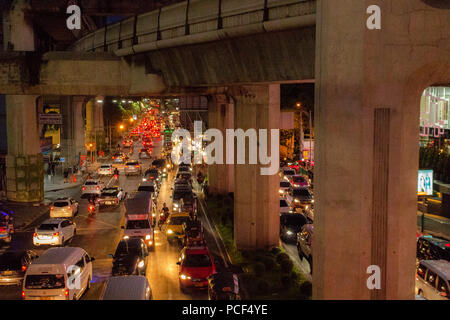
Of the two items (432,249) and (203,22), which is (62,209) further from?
(432,249)

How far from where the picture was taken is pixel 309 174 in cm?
5341

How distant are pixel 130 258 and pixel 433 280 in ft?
34.9

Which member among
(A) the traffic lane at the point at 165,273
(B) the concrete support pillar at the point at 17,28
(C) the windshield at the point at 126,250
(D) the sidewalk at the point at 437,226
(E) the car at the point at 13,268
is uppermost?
(B) the concrete support pillar at the point at 17,28

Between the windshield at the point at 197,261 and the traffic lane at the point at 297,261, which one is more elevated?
the windshield at the point at 197,261

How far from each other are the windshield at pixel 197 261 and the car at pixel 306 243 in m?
4.90

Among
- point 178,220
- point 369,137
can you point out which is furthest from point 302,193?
point 369,137

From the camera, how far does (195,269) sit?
1866 centimetres

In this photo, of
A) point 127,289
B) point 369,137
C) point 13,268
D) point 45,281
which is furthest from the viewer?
point 13,268

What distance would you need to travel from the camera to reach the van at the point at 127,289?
1380 centimetres

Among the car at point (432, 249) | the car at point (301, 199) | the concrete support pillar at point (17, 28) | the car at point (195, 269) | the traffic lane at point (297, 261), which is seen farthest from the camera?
the concrete support pillar at point (17, 28)

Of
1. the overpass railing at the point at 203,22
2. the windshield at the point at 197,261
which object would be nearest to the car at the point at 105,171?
the overpass railing at the point at 203,22

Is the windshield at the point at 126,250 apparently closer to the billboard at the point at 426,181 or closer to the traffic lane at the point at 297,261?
the traffic lane at the point at 297,261

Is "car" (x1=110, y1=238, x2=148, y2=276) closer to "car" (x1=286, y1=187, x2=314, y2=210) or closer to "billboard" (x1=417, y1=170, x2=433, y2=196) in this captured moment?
"car" (x1=286, y1=187, x2=314, y2=210)

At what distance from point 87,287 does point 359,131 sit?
11.7 metres
